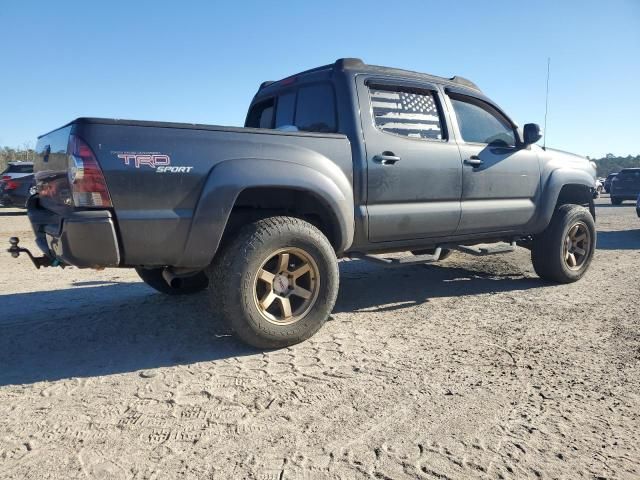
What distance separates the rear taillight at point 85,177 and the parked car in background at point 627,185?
22981mm

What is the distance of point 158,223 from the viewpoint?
291cm

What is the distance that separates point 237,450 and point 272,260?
1.52 meters

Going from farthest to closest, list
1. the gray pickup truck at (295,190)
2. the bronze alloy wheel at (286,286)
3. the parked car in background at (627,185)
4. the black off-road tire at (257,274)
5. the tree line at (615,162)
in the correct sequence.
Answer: the tree line at (615,162) < the parked car in background at (627,185) < the bronze alloy wheel at (286,286) < the black off-road tire at (257,274) < the gray pickup truck at (295,190)

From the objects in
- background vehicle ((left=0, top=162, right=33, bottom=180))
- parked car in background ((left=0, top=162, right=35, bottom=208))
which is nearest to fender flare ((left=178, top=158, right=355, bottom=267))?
parked car in background ((left=0, top=162, right=35, bottom=208))

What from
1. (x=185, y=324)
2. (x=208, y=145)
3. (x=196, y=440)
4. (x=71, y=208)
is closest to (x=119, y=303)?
(x=185, y=324)

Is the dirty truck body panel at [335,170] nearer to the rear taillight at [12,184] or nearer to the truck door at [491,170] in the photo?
the truck door at [491,170]

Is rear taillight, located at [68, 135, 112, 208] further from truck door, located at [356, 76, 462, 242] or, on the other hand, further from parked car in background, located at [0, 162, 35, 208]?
parked car in background, located at [0, 162, 35, 208]

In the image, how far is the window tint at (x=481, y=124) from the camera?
4566 millimetres

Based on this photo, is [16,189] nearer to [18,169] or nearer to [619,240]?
[18,169]

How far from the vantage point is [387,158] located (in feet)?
12.4

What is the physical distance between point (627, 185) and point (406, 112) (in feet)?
67.9

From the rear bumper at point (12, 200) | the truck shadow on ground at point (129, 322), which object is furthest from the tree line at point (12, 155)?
the truck shadow on ground at point (129, 322)

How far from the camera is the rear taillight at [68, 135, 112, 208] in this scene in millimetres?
2723

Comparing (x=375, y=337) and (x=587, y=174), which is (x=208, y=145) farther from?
(x=587, y=174)
